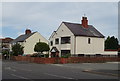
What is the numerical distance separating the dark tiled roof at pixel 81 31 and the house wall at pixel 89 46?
878 mm

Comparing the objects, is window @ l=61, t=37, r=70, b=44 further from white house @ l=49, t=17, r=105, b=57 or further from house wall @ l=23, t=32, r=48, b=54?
house wall @ l=23, t=32, r=48, b=54

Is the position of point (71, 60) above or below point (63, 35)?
below

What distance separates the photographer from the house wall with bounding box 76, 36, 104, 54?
1861 inches

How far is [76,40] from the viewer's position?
46781 mm

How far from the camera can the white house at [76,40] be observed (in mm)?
47188

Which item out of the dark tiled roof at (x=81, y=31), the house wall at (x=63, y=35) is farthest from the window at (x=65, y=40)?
the dark tiled roof at (x=81, y=31)

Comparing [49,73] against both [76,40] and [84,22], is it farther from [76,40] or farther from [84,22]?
[84,22]

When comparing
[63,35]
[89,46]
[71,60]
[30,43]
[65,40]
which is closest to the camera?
[71,60]

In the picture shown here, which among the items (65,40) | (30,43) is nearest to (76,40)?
(65,40)

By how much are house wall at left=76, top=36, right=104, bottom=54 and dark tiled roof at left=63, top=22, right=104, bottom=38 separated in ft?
2.88

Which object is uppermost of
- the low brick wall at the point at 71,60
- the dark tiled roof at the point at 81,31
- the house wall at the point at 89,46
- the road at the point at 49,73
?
the dark tiled roof at the point at 81,31

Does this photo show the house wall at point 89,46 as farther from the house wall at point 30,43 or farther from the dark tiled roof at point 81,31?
the house wall at point 30,43

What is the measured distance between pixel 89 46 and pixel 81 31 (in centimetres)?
361

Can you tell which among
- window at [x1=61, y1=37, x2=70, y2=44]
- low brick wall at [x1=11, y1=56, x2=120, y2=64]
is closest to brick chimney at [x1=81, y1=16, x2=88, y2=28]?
window at [x1=61, y1=37, x2=70, y2=44]
